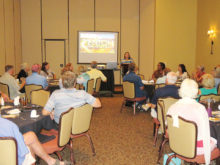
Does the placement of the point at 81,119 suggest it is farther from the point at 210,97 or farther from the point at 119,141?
the point at 210,97

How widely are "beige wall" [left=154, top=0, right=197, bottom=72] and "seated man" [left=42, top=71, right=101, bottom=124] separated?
7297 mm

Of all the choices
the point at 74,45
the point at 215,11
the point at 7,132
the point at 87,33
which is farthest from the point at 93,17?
the point at 7,132

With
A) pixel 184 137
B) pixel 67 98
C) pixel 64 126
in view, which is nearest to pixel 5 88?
pixel 67 98

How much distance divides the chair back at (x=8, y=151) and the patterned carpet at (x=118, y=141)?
1.79 m

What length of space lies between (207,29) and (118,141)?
680cm

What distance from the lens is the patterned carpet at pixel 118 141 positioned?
13.4 feet

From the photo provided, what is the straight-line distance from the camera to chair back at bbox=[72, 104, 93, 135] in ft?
11.6

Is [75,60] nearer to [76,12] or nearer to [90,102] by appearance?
[76,12]

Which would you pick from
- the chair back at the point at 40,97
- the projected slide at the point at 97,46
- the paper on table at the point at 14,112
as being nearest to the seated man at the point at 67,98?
the paper on table at the point at 14,112

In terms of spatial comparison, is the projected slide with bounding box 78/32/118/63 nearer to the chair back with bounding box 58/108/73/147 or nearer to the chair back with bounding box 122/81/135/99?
the chair back with bounding box 122/81/135/99

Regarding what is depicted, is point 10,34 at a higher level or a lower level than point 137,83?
higher

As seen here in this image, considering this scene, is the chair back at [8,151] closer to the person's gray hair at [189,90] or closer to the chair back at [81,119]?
the chair back at [81,119]

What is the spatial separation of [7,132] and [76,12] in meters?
10.3

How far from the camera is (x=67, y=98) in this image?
3641 mm
